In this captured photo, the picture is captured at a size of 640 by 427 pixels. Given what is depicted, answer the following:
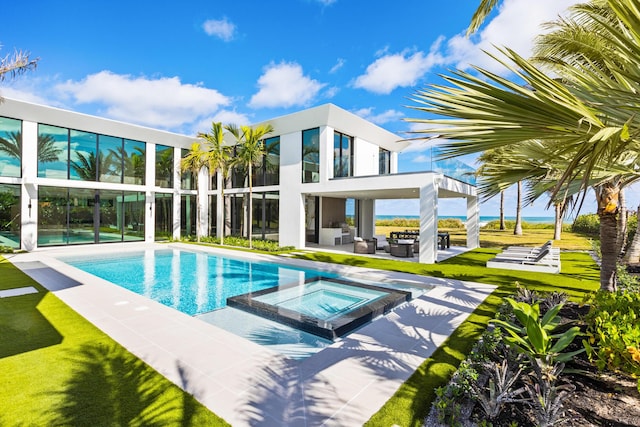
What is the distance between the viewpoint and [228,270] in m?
12.1

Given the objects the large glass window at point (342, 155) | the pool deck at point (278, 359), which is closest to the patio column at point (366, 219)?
the large glass window at point (342, 155)

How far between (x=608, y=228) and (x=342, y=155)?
12.9 meters

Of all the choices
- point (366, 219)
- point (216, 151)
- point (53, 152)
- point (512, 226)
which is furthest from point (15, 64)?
point (512, 226)

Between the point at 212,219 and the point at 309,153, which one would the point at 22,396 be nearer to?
the point at 309,153

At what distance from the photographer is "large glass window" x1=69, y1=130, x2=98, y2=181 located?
16.9m

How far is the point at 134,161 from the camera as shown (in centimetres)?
1917

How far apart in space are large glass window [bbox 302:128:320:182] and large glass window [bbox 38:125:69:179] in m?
12.3

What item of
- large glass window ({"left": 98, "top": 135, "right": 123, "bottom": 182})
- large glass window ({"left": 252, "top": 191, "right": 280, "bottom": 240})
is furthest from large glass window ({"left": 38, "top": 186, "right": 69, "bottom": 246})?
large glass window ({"left": 252, "top": 191, "right": 280, "bottom": 240})

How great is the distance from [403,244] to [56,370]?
12377mm

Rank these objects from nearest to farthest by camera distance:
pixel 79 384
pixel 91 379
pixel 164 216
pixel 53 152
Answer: pixel 79 384, pixel 91 379, pixel 53 152, pixel 164 216

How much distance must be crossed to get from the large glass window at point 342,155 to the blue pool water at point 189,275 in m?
6.86

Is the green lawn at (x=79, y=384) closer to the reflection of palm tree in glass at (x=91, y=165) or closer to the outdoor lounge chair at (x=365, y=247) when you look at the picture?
the outdoor lounge chair at (x=365, y=247)

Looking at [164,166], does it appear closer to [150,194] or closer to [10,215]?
[150,194]

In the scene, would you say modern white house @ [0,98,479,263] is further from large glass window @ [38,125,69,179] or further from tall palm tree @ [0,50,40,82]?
tall palm tree @ [0,50,40,82]
